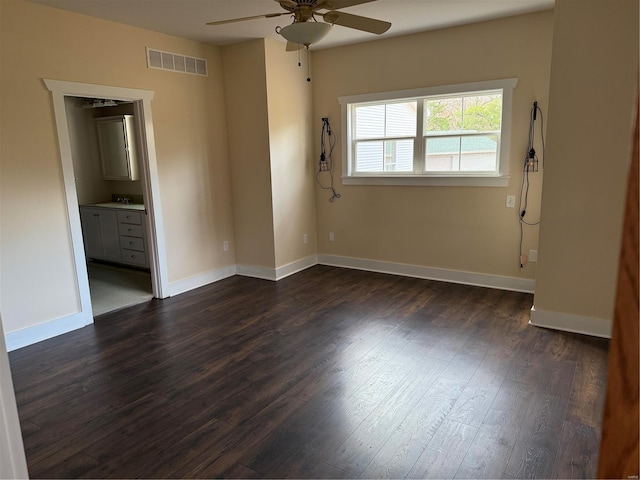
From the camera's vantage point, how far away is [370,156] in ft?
17.3

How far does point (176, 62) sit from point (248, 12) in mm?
1175

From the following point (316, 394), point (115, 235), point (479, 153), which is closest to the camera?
point (316, 394)

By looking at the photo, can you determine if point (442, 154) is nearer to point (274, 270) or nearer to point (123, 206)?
point (274, 270)

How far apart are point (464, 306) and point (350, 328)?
1207mm

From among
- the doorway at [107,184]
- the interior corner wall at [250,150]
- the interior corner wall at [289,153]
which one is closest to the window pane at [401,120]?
the interior corner wall at [289,153]

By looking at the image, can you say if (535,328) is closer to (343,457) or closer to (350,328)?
(350,328)

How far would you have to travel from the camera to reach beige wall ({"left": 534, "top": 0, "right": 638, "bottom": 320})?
3000 millimetres

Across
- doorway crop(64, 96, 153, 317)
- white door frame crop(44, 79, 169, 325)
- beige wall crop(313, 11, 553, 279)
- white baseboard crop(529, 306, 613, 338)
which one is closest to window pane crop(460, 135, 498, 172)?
beige wall crop(313, 11, 553, 279)

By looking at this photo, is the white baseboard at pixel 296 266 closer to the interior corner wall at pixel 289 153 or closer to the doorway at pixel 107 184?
the interior corner wall at pixel 289 153

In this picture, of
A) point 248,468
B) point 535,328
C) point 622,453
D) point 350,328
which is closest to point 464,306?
point 535,328

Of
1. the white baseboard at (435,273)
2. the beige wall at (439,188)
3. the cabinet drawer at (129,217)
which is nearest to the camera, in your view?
the beige wall at (439,188)

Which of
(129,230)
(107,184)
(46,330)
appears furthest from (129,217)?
(46,330)

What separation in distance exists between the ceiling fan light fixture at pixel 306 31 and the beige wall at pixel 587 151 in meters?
1.83

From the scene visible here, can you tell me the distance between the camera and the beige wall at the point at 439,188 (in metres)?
4.14
